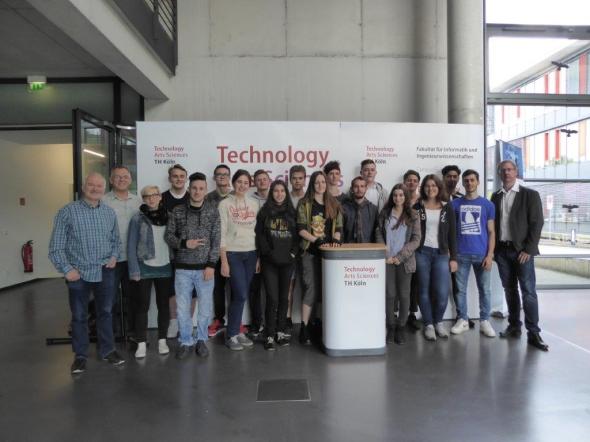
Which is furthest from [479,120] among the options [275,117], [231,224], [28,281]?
[28,281]

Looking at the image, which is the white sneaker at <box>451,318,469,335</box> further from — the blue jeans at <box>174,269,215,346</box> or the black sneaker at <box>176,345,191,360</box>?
the black sneaker at <box>176,345,191,360</box>

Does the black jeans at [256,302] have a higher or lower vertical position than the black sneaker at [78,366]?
higher

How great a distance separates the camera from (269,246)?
3.86 metres

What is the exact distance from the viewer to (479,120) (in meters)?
5.53

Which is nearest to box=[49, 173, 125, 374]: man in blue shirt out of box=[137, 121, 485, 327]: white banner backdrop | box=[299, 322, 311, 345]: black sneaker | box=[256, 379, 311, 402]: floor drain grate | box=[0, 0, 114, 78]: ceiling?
box=[137, 121, 485, 327]: white banner backdrop

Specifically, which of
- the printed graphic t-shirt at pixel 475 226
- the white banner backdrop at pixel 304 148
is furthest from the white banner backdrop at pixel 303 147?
the printed graphic t-shirt at pixel 475 226

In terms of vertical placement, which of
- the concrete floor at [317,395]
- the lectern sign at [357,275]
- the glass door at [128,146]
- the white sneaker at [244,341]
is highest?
the glass door at [128,146]

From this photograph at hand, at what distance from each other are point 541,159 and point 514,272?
11.7 ft

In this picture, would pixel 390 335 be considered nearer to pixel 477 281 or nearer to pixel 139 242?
pixel 477 281

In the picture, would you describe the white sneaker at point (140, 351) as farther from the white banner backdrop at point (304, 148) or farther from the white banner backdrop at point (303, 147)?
the white banner backdrop at point (303, 147)

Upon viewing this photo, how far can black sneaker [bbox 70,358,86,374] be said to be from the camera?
3.48 meters

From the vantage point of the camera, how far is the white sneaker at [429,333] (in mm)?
4168

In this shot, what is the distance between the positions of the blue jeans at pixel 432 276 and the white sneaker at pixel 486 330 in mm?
488

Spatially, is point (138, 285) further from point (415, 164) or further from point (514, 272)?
point (514, 272)
